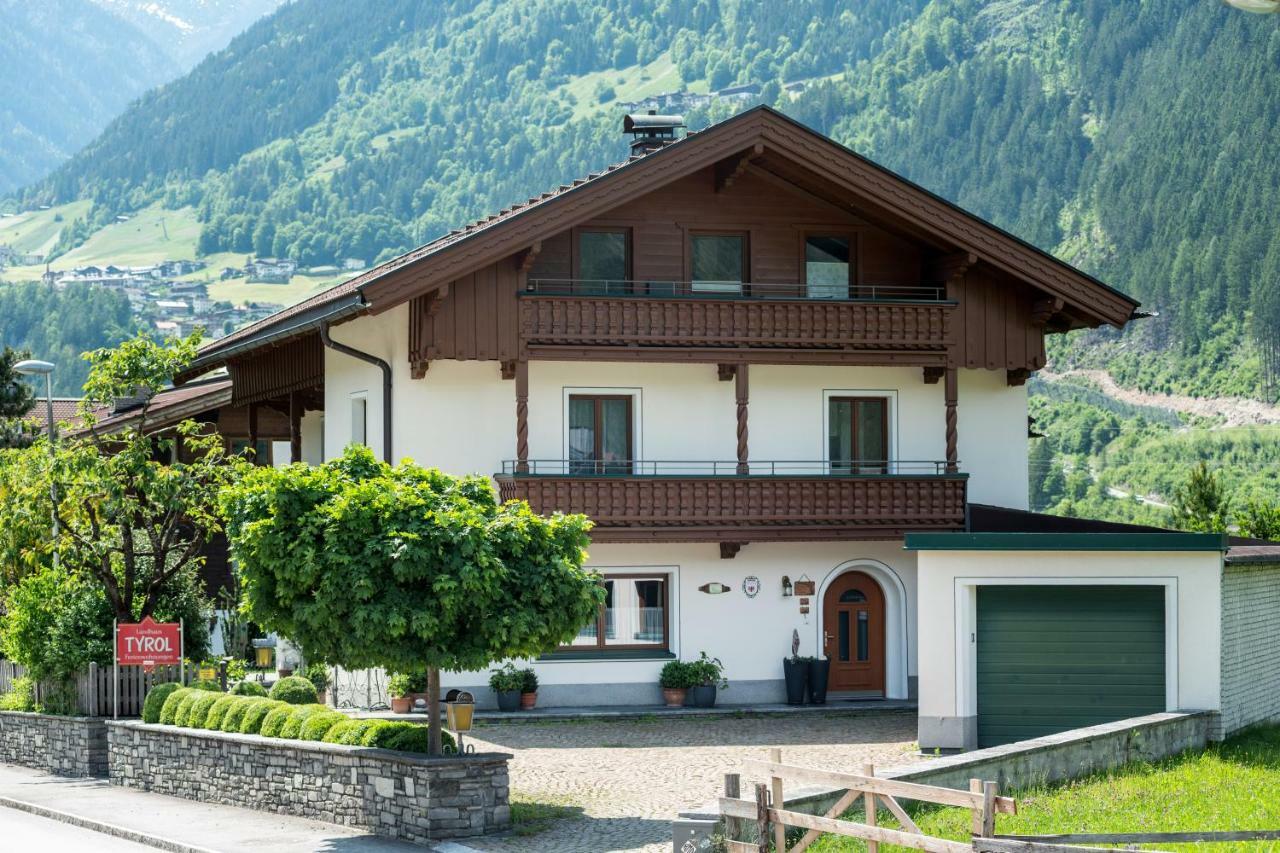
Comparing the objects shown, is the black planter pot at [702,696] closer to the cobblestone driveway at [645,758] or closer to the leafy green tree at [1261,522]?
the cobblestone driveway at [645,758]

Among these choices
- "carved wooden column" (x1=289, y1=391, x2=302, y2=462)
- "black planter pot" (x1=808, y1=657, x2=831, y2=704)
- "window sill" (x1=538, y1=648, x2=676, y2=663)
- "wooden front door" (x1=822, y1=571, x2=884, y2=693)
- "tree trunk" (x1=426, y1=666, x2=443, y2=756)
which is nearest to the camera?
"tree trunk" (x1=426, y1=666, x2=443, y2=756)

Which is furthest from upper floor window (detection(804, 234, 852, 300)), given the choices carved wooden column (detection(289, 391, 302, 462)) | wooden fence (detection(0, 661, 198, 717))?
wooden fence (detection(0, 661, 198, 717))

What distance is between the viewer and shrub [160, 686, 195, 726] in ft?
82.0

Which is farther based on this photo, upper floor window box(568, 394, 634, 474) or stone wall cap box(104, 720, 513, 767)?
upper floor window box(568, 394, 634, 474)

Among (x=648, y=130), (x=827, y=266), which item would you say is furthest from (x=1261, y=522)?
(x=648, y=130)

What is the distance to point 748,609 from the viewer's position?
31812mm

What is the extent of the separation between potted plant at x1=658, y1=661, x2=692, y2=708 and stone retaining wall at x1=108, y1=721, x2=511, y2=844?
895cm

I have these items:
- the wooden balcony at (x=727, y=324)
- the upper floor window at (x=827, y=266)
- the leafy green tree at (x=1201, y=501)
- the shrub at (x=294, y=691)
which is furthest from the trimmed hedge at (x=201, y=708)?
the leafy green tree at (x=1201, y=501)

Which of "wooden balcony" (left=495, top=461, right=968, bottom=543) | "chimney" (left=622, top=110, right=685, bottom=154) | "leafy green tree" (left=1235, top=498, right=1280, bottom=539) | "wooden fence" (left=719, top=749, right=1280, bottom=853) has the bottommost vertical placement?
"wooden fence" (left=719, top=749, right=1280, bottom=853)

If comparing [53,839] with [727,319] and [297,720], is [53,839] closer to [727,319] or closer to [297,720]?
[297,720]

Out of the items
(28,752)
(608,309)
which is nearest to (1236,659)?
(608,309)

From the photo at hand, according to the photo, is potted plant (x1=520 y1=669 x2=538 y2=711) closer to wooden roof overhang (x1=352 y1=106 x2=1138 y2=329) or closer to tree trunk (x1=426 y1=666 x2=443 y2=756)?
wooden roof overhang (x1=352 y1=106 x2=1138 y2=329)

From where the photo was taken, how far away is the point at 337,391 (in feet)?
110

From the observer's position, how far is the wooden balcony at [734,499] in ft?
99.0
